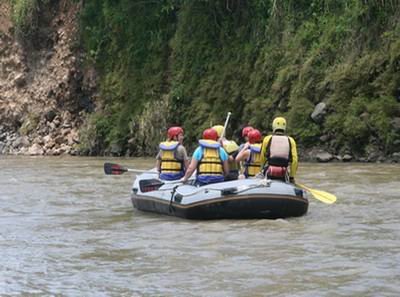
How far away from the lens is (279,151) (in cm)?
1094

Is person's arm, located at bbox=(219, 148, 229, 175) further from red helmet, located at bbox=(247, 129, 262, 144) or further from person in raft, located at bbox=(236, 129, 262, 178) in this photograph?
red helmet, located at bbox=(247, 129, 262, 144)

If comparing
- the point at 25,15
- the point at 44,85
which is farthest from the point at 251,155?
the point at 25,15

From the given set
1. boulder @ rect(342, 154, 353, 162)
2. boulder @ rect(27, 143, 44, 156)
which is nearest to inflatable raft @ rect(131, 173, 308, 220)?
boulder @ rect(342, 154, 353, 162)

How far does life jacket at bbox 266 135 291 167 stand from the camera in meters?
10.9

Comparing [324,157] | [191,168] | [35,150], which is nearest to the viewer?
[191,168]

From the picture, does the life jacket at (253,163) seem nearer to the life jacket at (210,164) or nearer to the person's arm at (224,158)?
the person's arm at (224,158)

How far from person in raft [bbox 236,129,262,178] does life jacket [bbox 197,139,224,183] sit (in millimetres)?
482

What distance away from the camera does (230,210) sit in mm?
10672

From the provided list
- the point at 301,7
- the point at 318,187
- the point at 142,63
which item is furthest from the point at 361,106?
the point at 142,63

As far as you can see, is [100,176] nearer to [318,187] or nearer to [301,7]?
[318,187]

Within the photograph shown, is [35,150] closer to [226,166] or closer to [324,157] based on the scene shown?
[324,157]

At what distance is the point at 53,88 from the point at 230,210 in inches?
789

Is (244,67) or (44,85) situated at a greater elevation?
(244,67)

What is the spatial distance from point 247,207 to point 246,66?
13810 mm
